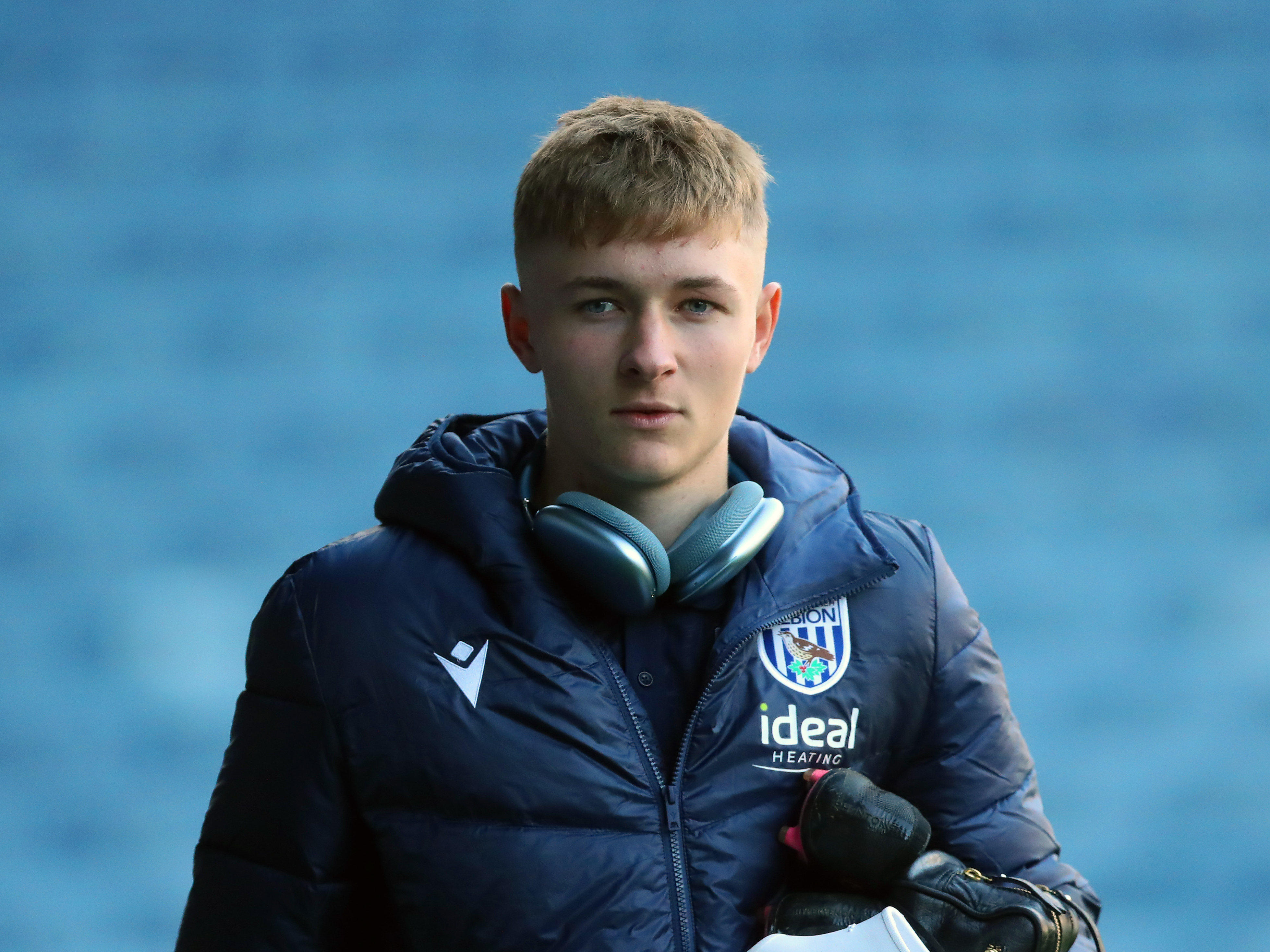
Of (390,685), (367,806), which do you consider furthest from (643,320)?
(367,806)

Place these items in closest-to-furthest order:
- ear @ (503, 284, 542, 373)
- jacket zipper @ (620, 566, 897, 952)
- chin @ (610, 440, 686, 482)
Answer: jacket zipper @ (620, 566, 897, 952) < chin @ (610, 440, 686, 482) < ear @ (503, 284, 542, 373)

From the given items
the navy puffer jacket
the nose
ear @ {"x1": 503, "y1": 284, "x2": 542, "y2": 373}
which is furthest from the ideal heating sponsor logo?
ear @ {"x1": 503, "y1": 284, "x2": 542, "y2": 373}

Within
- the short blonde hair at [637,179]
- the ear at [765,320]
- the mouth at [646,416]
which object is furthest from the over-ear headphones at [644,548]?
the short blonde hair at [637,179]

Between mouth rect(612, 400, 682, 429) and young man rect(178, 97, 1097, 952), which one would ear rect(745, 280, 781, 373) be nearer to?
young man rect(178, 97, 1097, 952)

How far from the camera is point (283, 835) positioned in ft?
5.09

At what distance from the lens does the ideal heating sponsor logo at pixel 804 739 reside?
1594 millimetres

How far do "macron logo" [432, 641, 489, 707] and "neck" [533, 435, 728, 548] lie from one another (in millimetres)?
251

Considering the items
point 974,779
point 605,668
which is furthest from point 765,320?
point 974,779

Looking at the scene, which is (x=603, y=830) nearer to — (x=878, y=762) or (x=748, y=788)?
(x=748, y=788)

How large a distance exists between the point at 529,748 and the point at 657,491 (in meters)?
0.36

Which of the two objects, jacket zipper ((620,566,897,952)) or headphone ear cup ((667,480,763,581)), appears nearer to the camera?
jacket zipper ((620,566,897,952))

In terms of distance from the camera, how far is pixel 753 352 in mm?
1786

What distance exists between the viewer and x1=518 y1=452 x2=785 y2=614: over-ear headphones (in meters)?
1.57

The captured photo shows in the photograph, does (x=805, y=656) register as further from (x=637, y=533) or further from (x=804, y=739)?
(x=637, y=533)
